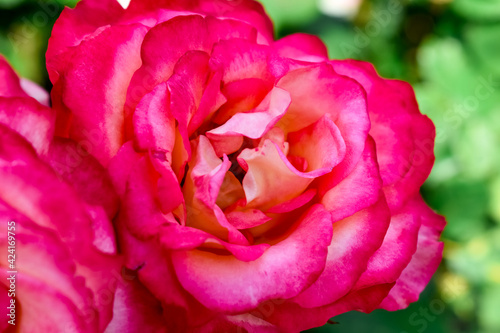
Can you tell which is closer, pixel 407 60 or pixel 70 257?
pixel 70 257

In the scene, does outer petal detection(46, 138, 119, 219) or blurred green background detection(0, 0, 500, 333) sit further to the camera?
blurred green background detection(0, 0, 500, 333)

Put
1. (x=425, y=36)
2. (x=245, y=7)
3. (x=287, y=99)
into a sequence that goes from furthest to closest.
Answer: (x=425, y=36), (x=245, y=7), (x=287, y=99)

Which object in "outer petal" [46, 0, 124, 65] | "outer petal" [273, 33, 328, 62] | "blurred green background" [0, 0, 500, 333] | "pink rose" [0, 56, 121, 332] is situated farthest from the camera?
"blurred green background" [0, 0, 500, 333]

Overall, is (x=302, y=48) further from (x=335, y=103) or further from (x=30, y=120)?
(x=30, y=120)

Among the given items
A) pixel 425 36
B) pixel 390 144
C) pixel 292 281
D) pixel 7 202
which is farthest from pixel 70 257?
pixel 425 36

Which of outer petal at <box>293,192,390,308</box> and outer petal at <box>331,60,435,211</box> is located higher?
outer petal at <box>331,60,435,211</box>

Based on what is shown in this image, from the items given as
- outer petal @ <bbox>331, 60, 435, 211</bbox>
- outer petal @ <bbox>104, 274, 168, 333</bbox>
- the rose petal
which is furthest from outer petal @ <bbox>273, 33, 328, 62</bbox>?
outer petal @ <bbox>104, 274, 168, 333</bbox>

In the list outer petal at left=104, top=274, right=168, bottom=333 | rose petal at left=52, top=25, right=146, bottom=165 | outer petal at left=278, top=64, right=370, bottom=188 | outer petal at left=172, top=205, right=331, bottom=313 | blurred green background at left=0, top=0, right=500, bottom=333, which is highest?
rose petal at left=52, top=25, right=146, bottom=165

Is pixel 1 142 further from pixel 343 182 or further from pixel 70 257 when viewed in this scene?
pixel 343 182

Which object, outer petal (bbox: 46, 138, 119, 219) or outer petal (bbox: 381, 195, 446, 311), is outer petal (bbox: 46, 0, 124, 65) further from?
outer petal (bbox: 381, 195, 446, 311)
